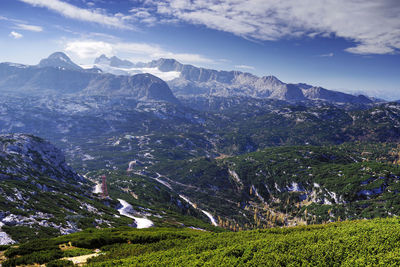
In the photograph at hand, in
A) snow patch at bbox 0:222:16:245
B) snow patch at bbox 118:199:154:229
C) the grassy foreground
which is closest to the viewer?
the grassy foreground

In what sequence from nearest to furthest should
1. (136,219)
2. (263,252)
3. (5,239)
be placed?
(263,252) < (5,239) < (136,219)

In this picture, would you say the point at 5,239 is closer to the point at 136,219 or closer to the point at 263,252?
the point at 263,252

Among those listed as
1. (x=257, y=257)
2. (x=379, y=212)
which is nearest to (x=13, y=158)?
(x=257, y=257)

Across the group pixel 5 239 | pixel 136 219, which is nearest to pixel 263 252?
pixel 5 239

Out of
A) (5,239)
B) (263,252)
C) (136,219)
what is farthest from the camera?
(136,219)

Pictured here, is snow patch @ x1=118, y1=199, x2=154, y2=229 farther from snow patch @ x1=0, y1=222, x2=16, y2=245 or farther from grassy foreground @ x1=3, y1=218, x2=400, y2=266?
grassy foreground @ x1=3, y1=218, x2=400, y2=266

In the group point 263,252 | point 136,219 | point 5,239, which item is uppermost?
point 263,252

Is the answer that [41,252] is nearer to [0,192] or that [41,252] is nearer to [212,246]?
[212,246]

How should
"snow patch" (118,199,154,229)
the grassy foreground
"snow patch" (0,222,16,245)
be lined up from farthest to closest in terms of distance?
"snow patch" (118,199,154,229) → "snow patch" (0,222,16,245) → the grassy foreground

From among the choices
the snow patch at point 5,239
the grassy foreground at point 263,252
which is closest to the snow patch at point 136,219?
the snow patch at point 5,239

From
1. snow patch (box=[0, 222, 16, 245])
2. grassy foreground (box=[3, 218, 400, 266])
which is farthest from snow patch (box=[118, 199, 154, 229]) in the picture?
grassy foreground (box=[3, 218, 400, 266])

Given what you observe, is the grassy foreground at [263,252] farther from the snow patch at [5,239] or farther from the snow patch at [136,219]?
the snow patch at [136,219]
